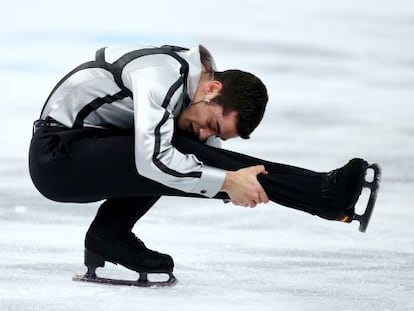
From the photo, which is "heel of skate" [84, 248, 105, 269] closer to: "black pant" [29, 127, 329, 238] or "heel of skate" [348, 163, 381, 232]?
"black pant" [29, 127, 329, 238]

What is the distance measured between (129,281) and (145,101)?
3.11 ft

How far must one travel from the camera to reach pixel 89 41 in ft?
31.6

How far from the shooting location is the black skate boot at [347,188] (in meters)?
3.48

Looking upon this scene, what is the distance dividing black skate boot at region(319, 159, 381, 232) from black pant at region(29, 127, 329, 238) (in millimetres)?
25

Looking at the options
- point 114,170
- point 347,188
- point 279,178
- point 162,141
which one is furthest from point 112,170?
point 347,188

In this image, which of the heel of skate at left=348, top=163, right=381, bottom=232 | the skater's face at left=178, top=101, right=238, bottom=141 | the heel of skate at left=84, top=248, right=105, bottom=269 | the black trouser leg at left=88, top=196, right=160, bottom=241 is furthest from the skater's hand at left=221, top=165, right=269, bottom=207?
the heel of skate at left=84, top=248, right=105, bottom=269

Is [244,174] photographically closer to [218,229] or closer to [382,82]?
[218,229]

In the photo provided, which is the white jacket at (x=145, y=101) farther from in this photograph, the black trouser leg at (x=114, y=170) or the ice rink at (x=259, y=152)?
the ice rink at (x=259, y=152)

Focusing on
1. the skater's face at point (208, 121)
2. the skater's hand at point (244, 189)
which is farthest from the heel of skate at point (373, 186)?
the skater's face at point (208, 121)

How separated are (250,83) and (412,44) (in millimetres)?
6355

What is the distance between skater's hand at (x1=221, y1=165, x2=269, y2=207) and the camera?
11.2 feet

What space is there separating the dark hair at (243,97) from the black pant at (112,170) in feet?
0.52

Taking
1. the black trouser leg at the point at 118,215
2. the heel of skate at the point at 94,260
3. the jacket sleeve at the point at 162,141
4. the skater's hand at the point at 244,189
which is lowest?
the heel of skate at the point at 94,260

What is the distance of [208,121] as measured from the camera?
3.51 m
